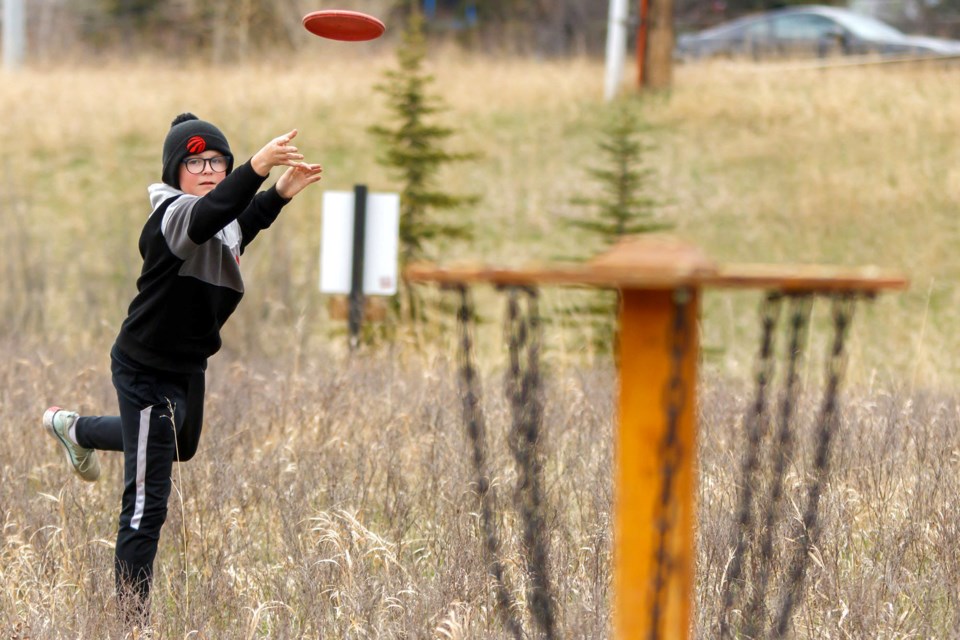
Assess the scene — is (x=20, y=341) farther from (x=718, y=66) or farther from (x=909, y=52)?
(x=909, y=52)

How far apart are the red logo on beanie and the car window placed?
2301 centimetres

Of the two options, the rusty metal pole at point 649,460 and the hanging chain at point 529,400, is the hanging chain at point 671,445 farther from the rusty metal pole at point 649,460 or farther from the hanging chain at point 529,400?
the hanging chain at point 529,400

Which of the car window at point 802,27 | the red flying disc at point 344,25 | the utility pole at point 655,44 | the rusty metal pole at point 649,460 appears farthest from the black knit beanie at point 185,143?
the car window at point 802,27

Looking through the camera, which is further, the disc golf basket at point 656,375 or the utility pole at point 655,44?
the utility pole at point 655,44

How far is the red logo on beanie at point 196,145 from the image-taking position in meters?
3.99

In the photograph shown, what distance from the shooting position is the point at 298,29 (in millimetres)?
27875

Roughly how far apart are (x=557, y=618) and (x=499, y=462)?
1.76m

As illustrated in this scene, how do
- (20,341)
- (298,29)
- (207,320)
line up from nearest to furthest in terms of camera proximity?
(207,320) → (20,341) → (298,29)

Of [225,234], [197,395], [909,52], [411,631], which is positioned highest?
[909,52]

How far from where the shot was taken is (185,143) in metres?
3.99

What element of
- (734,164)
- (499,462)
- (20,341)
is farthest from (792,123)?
(499,462)

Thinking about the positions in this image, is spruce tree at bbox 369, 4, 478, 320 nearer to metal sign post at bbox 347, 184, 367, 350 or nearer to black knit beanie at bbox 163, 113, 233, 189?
metal sign post at bbox 347, 184, 367, 350

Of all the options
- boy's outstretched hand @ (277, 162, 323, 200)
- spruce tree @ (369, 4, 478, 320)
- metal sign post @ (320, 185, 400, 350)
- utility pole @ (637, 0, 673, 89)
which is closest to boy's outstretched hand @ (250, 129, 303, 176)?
boy's outstretched hand @ (277, 162, 323, 200)

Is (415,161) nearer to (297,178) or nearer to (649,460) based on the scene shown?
(297,178)
